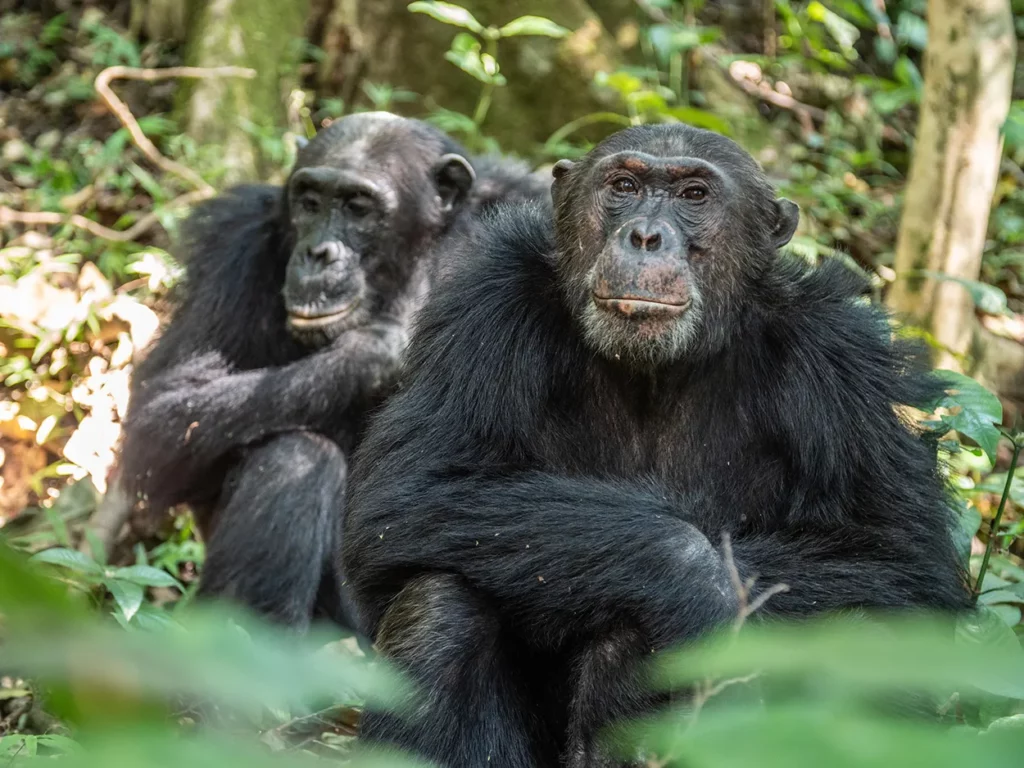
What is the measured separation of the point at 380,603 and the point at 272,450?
202 centimetres

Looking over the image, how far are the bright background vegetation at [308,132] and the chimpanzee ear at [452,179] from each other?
0.93 meters

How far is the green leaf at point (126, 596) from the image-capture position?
13.9 feet

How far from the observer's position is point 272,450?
5.96 m

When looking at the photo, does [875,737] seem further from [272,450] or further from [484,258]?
[272,450]

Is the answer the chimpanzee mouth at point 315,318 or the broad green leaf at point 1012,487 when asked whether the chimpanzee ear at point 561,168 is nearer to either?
the chimpanzee mouth at point 315,318

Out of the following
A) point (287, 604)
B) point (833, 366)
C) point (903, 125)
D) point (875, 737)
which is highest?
point (903, 125)

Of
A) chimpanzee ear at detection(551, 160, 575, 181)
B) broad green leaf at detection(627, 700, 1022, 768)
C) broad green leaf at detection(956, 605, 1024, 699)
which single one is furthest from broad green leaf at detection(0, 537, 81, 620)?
chimpanzee ear at detection(551, 160, 575, 181)

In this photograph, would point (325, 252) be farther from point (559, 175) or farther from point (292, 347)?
point (559, 175)

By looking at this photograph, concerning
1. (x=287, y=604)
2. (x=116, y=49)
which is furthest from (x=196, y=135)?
(x=287, y=604)

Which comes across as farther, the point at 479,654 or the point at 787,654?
the point at 479,654

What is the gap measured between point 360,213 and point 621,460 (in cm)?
257

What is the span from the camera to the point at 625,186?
4.22 metres

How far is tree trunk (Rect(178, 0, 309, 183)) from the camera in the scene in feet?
30.9

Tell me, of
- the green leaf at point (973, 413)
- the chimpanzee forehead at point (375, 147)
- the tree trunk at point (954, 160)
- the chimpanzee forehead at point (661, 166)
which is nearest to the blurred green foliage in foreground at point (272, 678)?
the chimpanzee forehead at point (661, 166)
